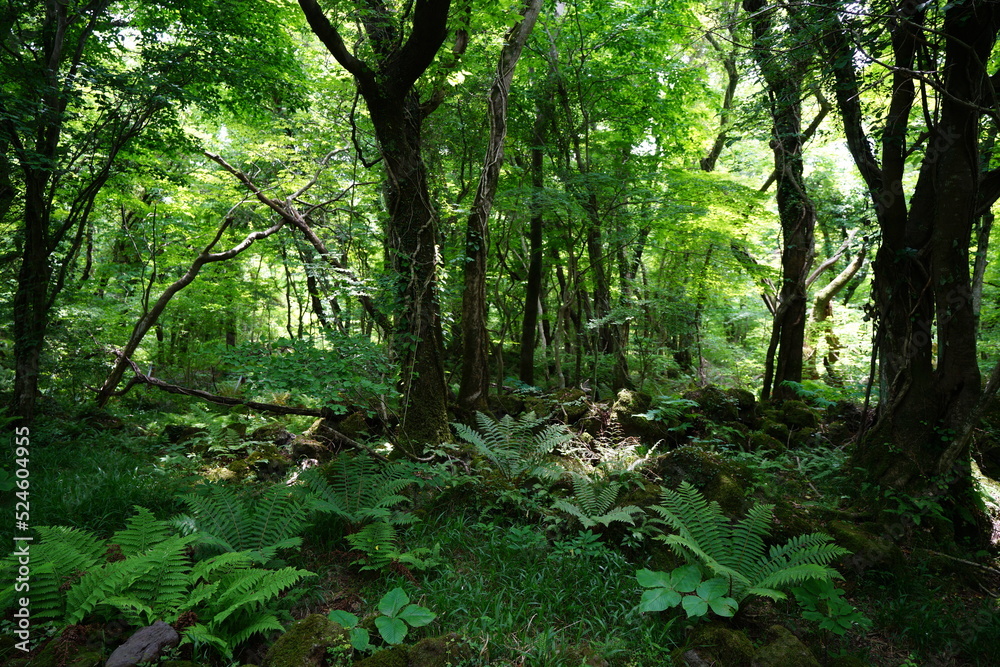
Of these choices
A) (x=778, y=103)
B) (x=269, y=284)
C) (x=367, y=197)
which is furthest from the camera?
(x=269, y=284)

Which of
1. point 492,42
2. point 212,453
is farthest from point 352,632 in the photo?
point 492,42

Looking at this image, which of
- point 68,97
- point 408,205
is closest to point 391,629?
point 408,205

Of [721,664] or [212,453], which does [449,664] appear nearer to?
[721,664]

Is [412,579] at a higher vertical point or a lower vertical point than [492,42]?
A: lower

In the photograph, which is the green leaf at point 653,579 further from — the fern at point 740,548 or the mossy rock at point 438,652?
the mossy rock at point 438,652

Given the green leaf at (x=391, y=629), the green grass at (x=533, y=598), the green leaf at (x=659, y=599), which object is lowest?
the green grass at (x=533, y=598)

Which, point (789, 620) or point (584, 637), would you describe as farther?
point (789, 620)

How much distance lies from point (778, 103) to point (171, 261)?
10.5 m

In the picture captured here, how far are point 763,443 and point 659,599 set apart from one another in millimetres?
4146

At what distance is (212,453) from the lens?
18.6ft

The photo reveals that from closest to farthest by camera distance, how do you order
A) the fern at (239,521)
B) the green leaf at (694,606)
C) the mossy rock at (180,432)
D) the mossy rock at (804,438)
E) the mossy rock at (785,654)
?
the mossy rock at (785,654)
the green leaf at (694,606)
the fern at (239,521)
the mossy rock at (804,438)
the mossy rock at (180,432)

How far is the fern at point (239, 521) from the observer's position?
10.8ft

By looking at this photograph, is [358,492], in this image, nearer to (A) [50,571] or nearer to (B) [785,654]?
(A) [50,571]

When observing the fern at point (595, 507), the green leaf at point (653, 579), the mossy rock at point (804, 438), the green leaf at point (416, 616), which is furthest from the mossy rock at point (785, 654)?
the mossy rock at point (804, 438)
